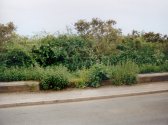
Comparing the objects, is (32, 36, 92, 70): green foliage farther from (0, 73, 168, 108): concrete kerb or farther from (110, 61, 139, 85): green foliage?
(0, 73, 168, 108): concrete kerb

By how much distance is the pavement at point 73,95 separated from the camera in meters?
11.4

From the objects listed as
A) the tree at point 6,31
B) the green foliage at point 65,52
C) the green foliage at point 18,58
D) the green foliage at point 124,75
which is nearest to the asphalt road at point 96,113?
the green foliage at point 124,75

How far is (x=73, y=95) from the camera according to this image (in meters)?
12.4

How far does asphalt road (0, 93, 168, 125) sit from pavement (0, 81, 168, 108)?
0.40m

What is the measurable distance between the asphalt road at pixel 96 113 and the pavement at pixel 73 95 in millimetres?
403

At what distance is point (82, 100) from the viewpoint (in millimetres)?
11875

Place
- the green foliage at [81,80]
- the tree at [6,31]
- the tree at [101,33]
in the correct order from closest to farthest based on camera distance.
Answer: the green foliage at [81,80] < the tree at [6,31] < the tree at [101,33]

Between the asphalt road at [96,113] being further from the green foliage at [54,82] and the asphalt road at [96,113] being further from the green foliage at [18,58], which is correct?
the green foliage at [18,58]

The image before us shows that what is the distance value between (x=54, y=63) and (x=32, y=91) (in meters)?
3.19

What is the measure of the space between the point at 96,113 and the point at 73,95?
2.64 metres

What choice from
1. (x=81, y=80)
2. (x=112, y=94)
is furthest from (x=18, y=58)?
(x=112, y=94)

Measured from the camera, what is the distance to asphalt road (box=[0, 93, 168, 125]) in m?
8.86

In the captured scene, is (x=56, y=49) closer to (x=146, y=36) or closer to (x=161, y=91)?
(x=161, y=91)

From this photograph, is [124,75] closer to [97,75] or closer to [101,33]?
[97,75]
